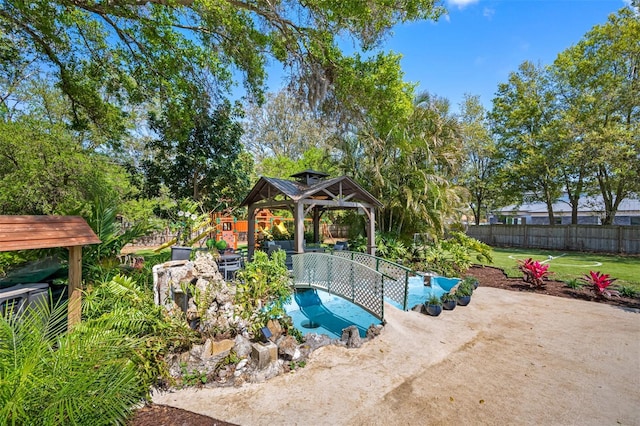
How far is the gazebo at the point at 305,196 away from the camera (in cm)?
805

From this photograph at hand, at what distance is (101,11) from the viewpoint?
672cm

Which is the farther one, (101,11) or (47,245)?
(101,11)

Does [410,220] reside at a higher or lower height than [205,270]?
higher

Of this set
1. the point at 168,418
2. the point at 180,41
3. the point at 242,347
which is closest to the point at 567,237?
the point at 242,347

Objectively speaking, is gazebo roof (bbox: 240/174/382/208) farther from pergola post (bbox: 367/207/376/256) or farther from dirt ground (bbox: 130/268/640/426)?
dirt ground (bbox: 130/268/640/426)

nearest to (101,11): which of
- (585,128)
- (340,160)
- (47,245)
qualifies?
(47,245)

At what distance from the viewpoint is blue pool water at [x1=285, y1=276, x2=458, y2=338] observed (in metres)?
6.62

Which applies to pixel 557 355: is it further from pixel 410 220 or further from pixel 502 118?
pixel 502 118

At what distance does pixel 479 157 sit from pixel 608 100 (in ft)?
26.4

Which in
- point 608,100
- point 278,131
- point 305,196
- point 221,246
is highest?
point 278,131

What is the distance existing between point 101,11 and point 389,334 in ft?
31.5

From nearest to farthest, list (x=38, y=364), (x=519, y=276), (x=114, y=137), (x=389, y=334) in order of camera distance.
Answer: (x=38, y=364) → (x=389, y=334) → (x=519, y=276) → (x=114, y=137)

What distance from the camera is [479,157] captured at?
2244cm

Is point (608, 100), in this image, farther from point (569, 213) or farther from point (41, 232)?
point (41, 232)
